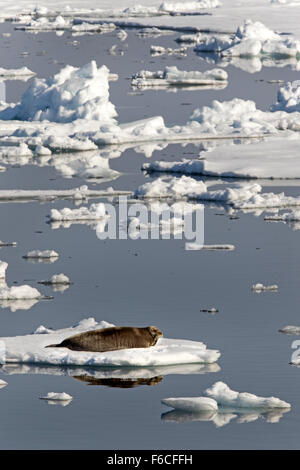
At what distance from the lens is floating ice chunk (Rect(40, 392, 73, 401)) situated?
11523 millimetres

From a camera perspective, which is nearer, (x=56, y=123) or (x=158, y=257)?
(x=158, y=257)

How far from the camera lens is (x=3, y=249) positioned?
→ 18000mm

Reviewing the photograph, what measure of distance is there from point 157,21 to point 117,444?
4812 cm

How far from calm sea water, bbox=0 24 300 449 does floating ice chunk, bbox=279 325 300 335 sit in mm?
123

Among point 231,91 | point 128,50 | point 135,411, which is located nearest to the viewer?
point 135,411

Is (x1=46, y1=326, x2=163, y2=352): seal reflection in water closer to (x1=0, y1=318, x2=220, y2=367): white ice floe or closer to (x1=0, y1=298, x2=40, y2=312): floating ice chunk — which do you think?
(x1=0, y1=318, x2=220, y2=367): white ice floe

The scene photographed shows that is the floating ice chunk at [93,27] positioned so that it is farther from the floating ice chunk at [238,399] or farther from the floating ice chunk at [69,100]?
the floating ice chunk at [238,399]

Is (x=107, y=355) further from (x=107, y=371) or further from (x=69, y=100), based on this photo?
(x=69, y=100)

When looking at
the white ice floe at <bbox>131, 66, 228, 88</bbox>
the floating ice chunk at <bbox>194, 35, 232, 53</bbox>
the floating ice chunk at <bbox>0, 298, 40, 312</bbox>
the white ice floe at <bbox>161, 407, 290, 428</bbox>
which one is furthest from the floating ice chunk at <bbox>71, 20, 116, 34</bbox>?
the white ice floe at <bbox>161, 407, 290, 428</bbox>

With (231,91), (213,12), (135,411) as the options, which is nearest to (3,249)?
(135,411)

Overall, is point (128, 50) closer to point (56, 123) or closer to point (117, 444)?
point (56, 123)

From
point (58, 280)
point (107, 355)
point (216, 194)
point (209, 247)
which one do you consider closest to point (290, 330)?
point (107, 355)

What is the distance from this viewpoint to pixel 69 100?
28250 mm

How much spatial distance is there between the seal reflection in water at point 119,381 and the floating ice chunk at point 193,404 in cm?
67
